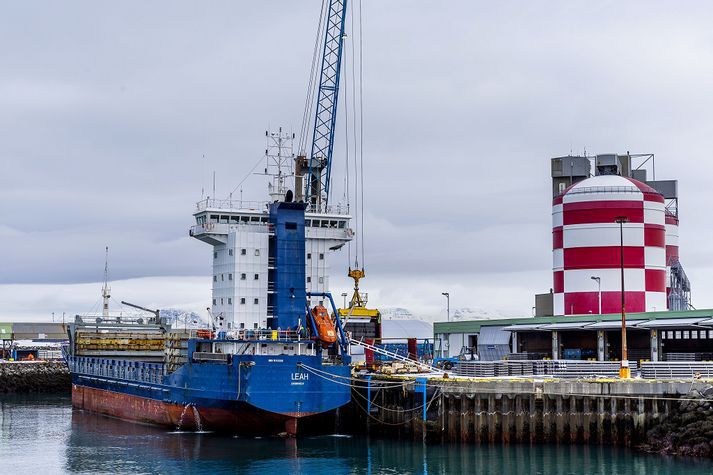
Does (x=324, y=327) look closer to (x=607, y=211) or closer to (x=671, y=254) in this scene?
(x=607, y=211)

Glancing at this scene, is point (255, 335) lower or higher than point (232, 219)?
lower

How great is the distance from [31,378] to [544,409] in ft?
236

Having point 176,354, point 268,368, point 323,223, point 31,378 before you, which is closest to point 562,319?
point 323,223

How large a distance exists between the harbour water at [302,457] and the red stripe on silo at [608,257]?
101ft

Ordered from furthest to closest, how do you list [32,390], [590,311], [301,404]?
1. [32,390]
2. [590,311]
3. [301,404]

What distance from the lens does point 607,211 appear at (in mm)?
78750

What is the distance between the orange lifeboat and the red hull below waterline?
4.44 metres

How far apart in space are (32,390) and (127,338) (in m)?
30.2

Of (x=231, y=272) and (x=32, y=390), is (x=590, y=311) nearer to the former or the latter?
(x=231, y=272)

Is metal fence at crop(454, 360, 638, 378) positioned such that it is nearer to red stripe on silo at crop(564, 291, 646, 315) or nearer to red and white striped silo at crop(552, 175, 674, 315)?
red stripe on silo at crop(564, 291, 646, 315)

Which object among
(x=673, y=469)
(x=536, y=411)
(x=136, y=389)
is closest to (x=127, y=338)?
(x=136, y=389)

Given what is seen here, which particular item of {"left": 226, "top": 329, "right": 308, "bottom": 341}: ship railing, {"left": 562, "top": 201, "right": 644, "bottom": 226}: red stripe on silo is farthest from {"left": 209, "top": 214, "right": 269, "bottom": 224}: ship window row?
{"left": 562, "top": 201, "right": 644, "bottom": 226}: red stripe on silo

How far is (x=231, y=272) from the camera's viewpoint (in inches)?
2500

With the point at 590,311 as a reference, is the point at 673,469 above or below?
below
